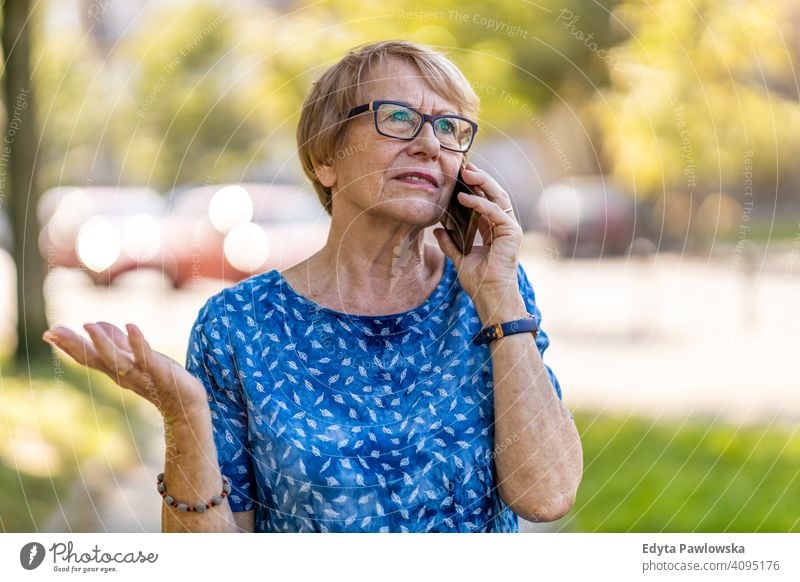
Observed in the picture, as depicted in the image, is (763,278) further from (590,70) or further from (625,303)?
(590,70)

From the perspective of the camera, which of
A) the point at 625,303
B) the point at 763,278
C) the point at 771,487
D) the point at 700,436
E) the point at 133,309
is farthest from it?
the point at 763,278

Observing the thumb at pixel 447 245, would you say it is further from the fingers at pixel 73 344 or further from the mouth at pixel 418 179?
the fingers at pixel 73 344

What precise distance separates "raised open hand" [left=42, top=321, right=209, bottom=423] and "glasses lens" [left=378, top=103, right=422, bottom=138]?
→ 2.09 ft

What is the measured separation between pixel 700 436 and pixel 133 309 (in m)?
3.07

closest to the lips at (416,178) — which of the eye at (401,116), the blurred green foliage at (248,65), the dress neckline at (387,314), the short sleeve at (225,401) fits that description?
the eye at (401,116)

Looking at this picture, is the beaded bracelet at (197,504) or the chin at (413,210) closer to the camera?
the beaded bracelet at (197,504)

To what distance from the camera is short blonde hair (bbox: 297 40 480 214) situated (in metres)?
1.92

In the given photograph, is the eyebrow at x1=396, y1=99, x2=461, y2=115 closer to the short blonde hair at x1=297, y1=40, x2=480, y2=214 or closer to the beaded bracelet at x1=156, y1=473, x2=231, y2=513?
the short blonde hair at x1=297, y1=40, x2=480, y2=214

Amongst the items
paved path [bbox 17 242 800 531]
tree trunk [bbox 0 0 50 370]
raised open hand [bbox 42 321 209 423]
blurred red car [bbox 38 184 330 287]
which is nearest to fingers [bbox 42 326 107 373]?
raised open hand [bbox 42 321 209 423]

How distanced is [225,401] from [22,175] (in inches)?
145

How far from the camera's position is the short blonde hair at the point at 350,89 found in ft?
6.29

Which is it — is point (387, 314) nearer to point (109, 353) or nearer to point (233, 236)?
point (109, 353)
